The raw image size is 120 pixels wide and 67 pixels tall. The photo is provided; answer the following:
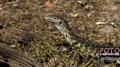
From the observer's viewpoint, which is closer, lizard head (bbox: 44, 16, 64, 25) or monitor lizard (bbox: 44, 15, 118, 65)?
monitor lizard (bbox: 44, 15, 118, 65)

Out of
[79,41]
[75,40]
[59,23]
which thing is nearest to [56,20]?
[59,23]

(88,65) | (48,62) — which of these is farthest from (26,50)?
(88,65)
